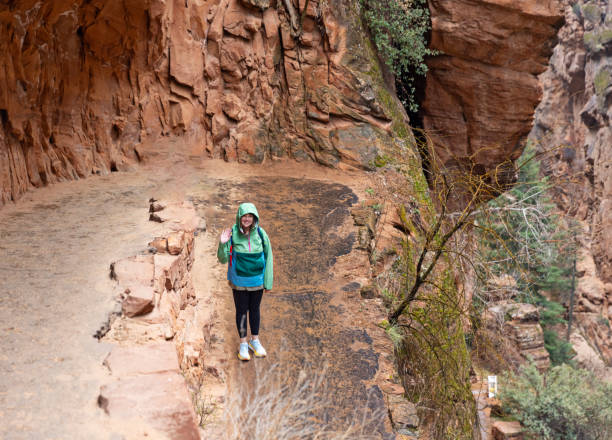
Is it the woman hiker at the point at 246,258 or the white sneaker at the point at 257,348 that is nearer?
the woman hiker at the point at 246,258

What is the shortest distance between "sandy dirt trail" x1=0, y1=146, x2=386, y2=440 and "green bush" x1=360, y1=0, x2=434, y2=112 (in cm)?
331

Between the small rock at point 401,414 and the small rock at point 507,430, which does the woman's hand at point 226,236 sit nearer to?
the small rock at point 401,414

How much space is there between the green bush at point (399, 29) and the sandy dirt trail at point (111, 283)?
331 cm

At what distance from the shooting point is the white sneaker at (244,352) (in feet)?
15.6

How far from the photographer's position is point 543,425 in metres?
12.3

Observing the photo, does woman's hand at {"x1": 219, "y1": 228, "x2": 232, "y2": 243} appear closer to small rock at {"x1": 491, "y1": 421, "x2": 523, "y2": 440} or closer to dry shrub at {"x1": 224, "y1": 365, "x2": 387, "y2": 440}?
dry shrub at {"x1": 224, "y1": 365, "x2": 387, "y2": 440}

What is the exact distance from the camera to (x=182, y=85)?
9.95 m

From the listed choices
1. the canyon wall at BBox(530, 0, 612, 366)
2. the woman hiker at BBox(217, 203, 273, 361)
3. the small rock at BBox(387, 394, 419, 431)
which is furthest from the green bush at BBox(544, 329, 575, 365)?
the woman hiker at BBox(217, 203, 273, 361)

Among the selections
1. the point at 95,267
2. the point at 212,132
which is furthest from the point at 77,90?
the point at 95,267

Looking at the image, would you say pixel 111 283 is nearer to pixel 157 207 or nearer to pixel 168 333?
pixel 168 333

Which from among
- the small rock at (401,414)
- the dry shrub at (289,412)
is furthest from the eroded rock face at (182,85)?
the small rock at (401,414)

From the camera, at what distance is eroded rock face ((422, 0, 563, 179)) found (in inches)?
466

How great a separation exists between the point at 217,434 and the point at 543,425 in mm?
10948

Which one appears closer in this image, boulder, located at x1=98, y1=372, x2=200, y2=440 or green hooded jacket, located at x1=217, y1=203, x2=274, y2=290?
boulder, located at x1=98, y1=372, x2=200, y2=440
